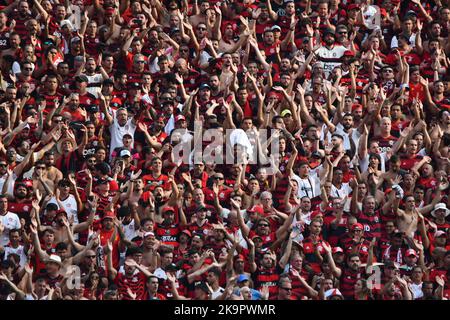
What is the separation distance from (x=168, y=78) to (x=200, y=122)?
88 centimetres

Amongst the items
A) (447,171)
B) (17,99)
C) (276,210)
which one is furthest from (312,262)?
(17,99)

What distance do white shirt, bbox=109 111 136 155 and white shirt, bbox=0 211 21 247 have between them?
184 cm

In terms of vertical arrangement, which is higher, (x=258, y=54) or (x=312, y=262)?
(x=258, y=54)

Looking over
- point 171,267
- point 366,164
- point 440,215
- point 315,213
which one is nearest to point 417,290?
point 440,215

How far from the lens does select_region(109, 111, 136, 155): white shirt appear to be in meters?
23.2

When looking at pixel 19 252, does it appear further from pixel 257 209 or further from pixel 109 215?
pixel 257 209

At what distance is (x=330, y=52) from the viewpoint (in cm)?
2462

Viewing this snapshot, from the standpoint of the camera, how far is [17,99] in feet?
77.3

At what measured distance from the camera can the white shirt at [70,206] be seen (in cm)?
2220

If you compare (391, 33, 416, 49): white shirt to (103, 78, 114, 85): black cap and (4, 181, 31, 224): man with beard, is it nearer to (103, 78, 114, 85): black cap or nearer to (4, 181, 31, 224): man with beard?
(103, 78, 114, 85): black cap

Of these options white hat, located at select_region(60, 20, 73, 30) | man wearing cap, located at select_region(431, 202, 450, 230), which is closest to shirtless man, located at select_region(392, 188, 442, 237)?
man wearing cap, located at select_region(431, 202, 450, 230)
